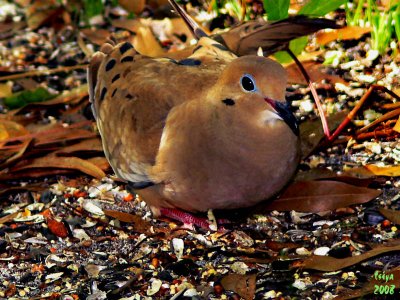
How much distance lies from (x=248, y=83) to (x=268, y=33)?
2.99ft

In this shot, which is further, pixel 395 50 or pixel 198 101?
pixel 395 50

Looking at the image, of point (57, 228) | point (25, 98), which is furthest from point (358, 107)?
Answer: point (25, 98)

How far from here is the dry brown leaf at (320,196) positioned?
393 cm

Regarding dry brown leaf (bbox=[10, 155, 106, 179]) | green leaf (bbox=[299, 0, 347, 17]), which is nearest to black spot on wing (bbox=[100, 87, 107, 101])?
dry brown leaf (bbox=[10, 155, 106, 179])

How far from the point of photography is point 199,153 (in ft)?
11.9

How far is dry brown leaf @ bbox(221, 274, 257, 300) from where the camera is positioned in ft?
11.1

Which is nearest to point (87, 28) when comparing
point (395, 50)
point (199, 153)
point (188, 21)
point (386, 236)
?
point (188, 21)

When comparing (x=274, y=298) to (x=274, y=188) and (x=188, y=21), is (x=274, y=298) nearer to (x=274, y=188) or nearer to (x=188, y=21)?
(x=274, y=188)

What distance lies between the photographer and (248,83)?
11.4 feet

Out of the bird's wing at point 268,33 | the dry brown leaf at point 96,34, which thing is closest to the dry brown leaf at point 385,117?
the bird's wing at point 268,33

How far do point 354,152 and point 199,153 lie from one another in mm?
1080

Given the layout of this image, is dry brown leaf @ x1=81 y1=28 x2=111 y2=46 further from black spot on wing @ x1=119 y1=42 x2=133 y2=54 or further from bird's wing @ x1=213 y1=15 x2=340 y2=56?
bird's wing @ x1=213 y1=15 x2=340 y2=56

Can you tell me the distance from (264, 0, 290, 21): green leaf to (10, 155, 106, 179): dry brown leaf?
129 centimetres

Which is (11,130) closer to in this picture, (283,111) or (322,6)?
(322,6)
